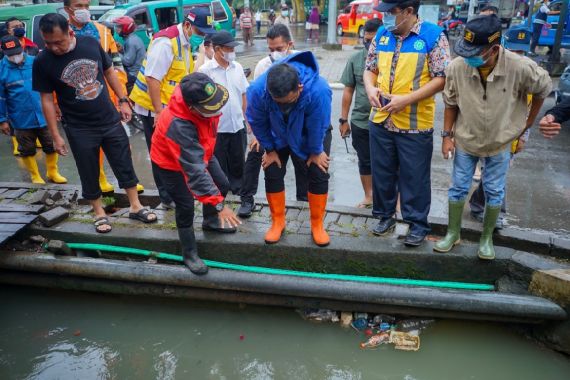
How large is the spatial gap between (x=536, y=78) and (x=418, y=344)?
6.74 ft

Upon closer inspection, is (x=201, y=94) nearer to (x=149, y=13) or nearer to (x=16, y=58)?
(x=16, y=58)

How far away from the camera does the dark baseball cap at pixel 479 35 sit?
9.95 feet

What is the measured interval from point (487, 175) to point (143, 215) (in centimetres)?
299

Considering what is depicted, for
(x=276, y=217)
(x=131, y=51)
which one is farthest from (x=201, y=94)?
(x=131, y=51)

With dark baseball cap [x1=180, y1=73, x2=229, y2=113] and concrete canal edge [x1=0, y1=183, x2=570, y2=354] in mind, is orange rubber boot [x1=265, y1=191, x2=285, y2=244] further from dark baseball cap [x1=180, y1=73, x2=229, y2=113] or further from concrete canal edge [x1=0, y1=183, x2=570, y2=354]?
dark baseball cap [x1=180, y1=73, x2=229, y2=113]

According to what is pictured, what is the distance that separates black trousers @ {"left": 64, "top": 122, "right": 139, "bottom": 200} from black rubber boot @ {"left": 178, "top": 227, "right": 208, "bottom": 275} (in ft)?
3.33

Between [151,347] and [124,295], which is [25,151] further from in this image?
[151,347]

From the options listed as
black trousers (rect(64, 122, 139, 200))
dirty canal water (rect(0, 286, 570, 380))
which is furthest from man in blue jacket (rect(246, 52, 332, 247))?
black trousers (rect(64, 122, 139, 200))

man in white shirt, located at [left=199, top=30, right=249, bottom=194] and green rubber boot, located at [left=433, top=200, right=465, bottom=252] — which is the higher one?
man in white shirt, located at [left=199, top=30, right=249, bottom=194]

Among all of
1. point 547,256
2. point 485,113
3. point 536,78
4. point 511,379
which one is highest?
point 536,78

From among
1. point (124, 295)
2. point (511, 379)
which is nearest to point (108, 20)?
point (124, 295)

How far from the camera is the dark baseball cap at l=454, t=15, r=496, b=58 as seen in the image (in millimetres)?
3031

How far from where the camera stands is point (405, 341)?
354cm

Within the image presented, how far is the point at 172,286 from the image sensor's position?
4.00 meters
